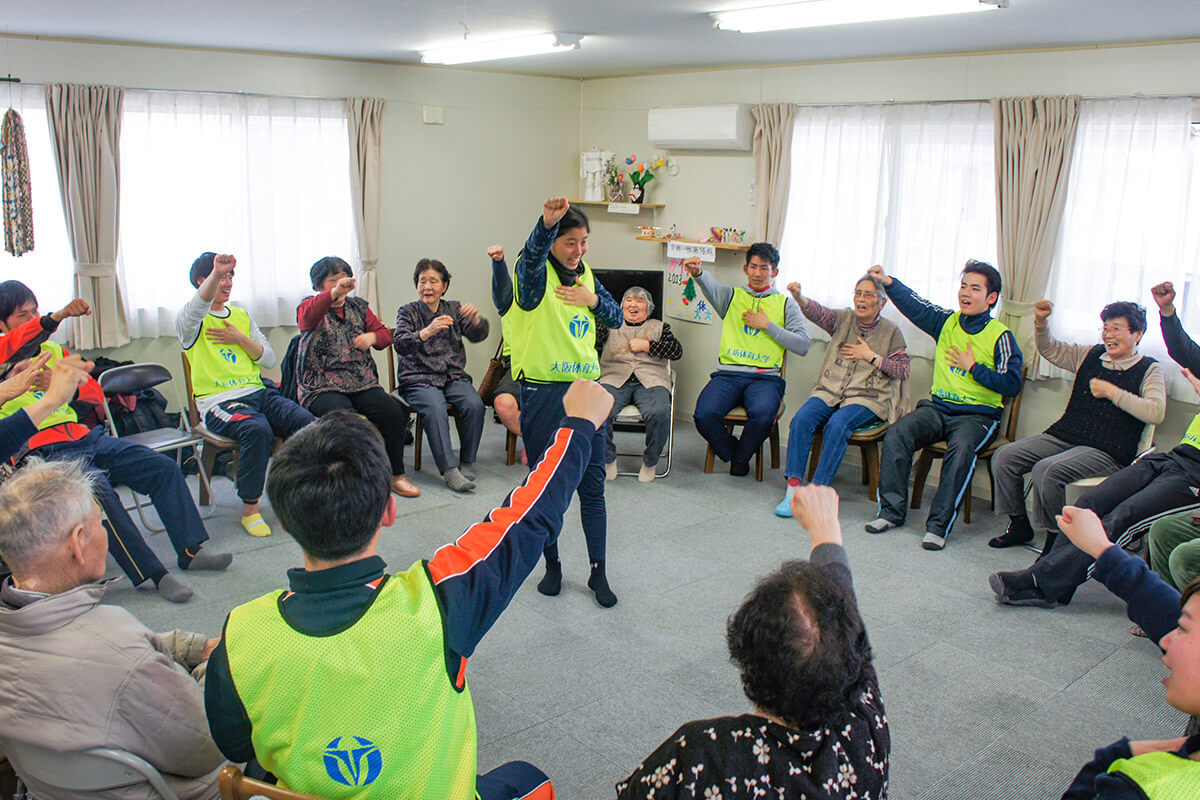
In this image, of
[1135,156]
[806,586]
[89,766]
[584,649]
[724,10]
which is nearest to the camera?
[806,586]

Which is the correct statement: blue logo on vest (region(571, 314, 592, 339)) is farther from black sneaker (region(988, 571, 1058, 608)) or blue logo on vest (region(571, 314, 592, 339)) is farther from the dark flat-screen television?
the dark flat-screen television

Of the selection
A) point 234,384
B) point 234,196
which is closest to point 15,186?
point 234,196

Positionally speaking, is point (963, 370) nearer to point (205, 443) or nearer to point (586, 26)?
point (586, 26)

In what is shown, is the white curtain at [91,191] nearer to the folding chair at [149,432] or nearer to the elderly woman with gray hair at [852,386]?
the folding chair at [149,432]

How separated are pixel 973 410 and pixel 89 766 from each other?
4220mm

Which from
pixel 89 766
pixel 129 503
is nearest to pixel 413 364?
pixel 129 503

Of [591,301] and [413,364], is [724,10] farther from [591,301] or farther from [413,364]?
[413,364]

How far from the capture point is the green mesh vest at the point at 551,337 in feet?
11.4

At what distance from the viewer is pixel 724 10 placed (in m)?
3.99

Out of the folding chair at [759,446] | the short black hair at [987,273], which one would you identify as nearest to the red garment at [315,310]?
the folding chair at [759,446]

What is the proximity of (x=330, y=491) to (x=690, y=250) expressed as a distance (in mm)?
5126

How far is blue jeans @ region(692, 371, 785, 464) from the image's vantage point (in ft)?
17.4

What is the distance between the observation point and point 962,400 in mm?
4754

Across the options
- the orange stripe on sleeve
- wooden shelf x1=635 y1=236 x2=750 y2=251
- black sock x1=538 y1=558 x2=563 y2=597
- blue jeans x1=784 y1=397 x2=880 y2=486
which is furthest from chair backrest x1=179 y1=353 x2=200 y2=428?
the orange stripe on sleeve
